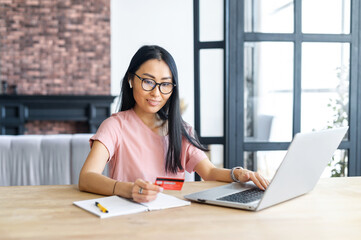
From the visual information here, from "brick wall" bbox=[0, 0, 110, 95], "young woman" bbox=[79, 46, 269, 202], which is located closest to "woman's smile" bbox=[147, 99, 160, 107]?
"young woman" bbox=[79, 46, 269, 202]

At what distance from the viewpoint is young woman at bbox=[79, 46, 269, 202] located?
5.32 ft

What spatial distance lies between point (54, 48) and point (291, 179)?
5.77m

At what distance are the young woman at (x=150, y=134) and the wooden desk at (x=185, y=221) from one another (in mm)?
349

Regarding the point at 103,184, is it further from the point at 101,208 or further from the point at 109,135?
the point at 109,135

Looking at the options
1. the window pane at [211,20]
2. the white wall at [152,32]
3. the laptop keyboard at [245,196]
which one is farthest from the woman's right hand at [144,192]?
the white wall at [152,32]

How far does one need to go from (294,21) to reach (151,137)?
1.36 m

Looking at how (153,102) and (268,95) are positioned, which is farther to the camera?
(268,95)

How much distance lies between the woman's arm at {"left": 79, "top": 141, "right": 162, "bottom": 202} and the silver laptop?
0.15 metres

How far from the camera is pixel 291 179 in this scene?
45.9 inches

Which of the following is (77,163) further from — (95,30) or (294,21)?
(95,30)

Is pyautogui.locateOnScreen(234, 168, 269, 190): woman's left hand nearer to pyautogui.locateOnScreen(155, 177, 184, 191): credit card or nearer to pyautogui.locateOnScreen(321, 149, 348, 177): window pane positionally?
pyautogui.locateOnScreen(155, 177, 184, 191): credit card

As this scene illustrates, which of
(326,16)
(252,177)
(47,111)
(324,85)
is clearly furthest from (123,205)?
(47,111)

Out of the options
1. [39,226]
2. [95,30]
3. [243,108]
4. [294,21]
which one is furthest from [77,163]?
[95,30]

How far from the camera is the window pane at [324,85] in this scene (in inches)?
102
